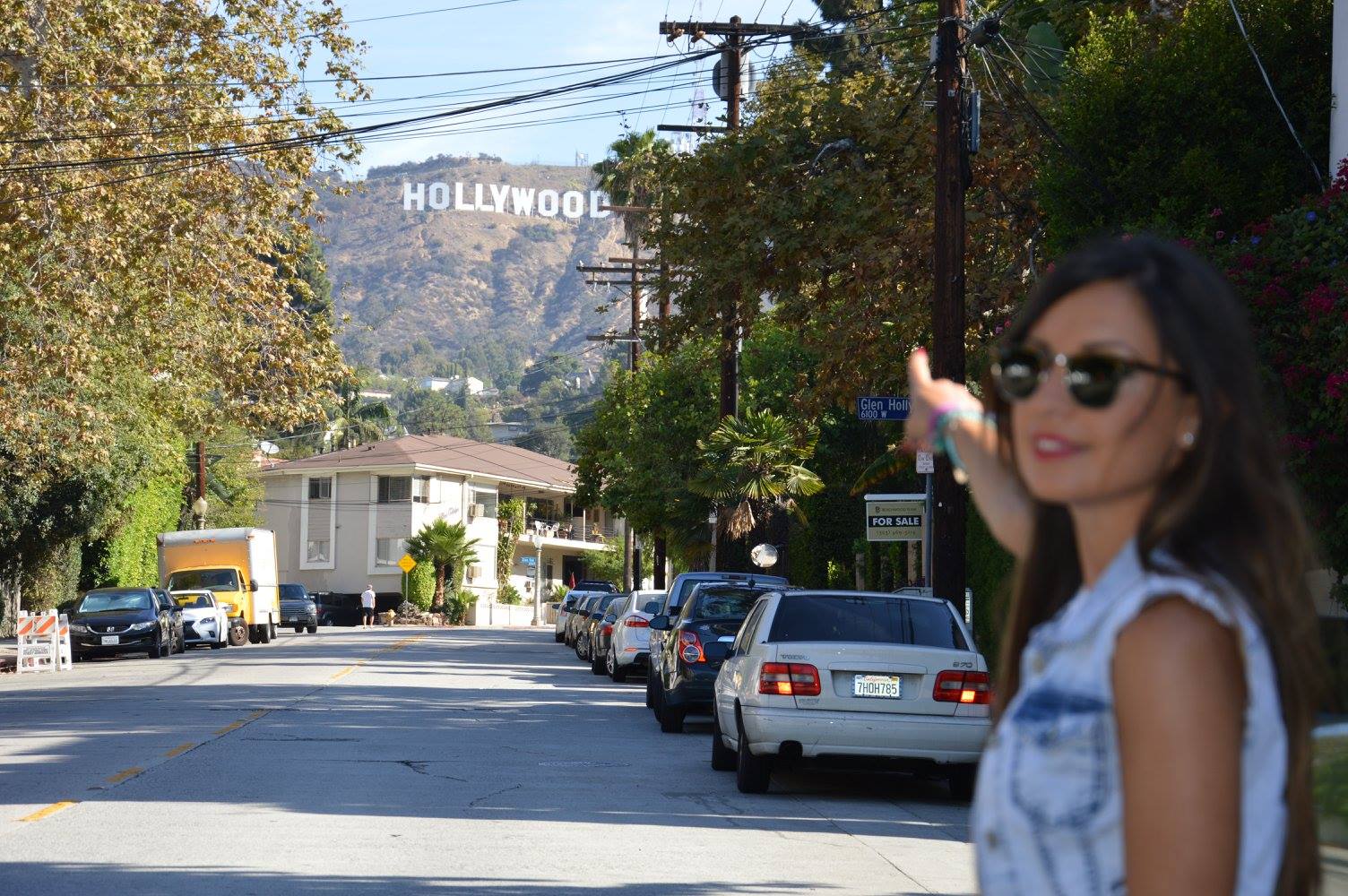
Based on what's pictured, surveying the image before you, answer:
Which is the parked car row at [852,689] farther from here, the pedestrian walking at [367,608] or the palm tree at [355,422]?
the palm tree at [355,422]

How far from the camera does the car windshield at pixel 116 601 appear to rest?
36406mm

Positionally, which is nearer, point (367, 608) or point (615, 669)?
point (615, 669)

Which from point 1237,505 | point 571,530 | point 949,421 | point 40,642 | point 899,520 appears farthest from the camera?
point 571,530

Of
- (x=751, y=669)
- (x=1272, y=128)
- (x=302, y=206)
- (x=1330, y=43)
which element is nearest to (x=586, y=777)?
(x=751, y=669)

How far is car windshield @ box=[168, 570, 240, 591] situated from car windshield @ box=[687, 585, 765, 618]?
2859 centimetres

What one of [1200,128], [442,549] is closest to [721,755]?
[1200,128]

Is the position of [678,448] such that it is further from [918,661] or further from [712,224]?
[918,661]

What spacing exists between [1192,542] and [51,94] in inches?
1013

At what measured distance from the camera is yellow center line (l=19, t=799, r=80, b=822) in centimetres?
1105

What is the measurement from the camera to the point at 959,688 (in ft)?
42.0

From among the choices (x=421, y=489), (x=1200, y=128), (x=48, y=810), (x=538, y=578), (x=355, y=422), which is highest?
(x=355, y=422)

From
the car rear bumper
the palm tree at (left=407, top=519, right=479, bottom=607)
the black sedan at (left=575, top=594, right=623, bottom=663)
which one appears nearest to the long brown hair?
the car rear bumper

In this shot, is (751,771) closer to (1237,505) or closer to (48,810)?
(48,810)

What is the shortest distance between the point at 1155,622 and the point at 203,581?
148 feet
